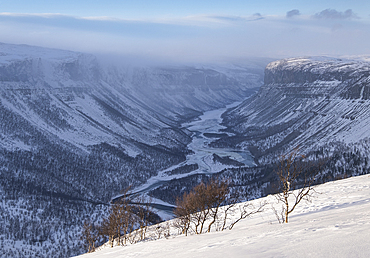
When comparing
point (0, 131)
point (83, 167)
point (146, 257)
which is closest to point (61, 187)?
point (83, 167)

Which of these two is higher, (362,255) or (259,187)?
(362,255)

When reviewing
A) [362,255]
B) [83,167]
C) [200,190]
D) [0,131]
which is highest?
[362,255]

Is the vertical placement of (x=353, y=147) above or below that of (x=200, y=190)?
below

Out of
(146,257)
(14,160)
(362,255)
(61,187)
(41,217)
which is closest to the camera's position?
Result: (362,255)

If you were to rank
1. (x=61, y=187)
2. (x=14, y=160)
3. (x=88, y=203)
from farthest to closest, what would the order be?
(x=14, y=160) → (x=61, y=187) → (x=88, y=203)

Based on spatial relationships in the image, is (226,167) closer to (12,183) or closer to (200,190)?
(12,183)

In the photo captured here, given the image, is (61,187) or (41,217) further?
(61,187)

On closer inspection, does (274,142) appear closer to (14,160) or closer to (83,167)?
(83,167)

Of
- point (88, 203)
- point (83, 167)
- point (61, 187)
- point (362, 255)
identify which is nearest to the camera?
point (362, 255)

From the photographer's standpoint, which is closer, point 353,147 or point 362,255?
point 362,255

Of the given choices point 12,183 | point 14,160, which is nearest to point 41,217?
point 12,183
